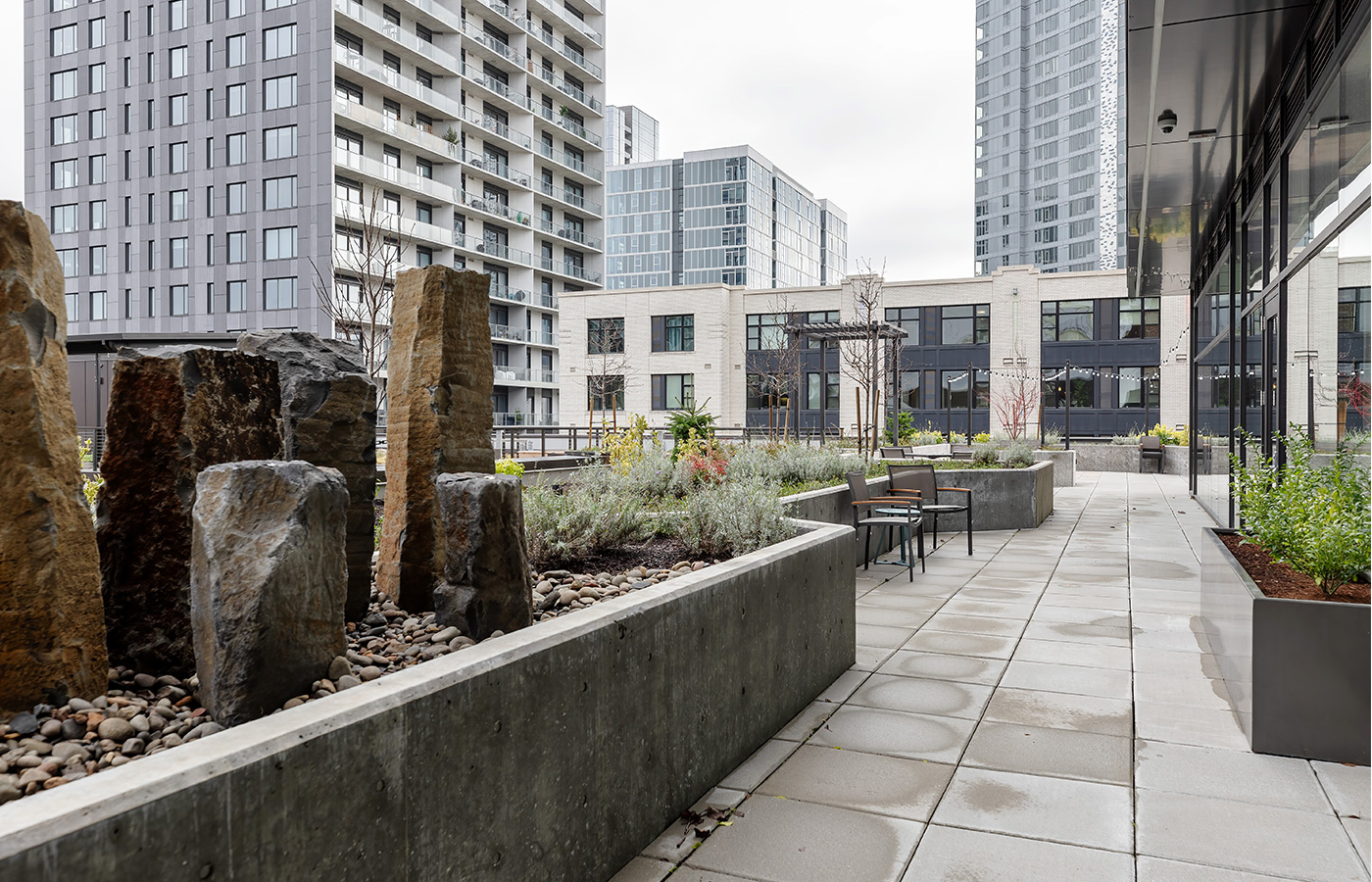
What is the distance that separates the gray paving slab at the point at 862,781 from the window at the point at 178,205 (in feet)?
166

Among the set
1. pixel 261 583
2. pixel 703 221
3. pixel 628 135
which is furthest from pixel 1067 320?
pixel 628 135

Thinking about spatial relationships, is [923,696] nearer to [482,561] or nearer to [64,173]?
[482,561]

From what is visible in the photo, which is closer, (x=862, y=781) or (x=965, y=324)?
A: (x=862, y=781)

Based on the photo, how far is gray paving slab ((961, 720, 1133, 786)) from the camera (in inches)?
154

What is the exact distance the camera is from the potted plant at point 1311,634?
3.86m

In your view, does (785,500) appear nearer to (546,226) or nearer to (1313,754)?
(1313,754)

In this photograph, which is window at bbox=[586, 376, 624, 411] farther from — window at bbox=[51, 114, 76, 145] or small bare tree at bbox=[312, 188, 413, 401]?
window at bbox=[51, 114, 76, 145]

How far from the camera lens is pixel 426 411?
4.07 m

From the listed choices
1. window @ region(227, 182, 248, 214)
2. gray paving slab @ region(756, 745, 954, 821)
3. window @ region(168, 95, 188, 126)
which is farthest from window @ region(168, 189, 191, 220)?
gray paving slab @ region(756, 745, 954, 821)

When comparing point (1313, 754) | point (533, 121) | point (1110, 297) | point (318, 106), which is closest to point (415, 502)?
point (1313, 754)

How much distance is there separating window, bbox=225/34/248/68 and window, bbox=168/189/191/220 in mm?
6861

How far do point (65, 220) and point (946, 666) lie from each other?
186ft

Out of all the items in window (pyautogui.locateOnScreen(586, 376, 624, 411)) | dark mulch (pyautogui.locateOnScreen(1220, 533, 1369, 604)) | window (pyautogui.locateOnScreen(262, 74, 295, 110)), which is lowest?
dark mulch (pyautogui.locateOnScreen(1220, 533, 1369, 604))

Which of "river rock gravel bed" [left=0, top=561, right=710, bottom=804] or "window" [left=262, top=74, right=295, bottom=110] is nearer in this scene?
"river rock gravel bed" [left=0, top=561, right=710, bottom=804]
